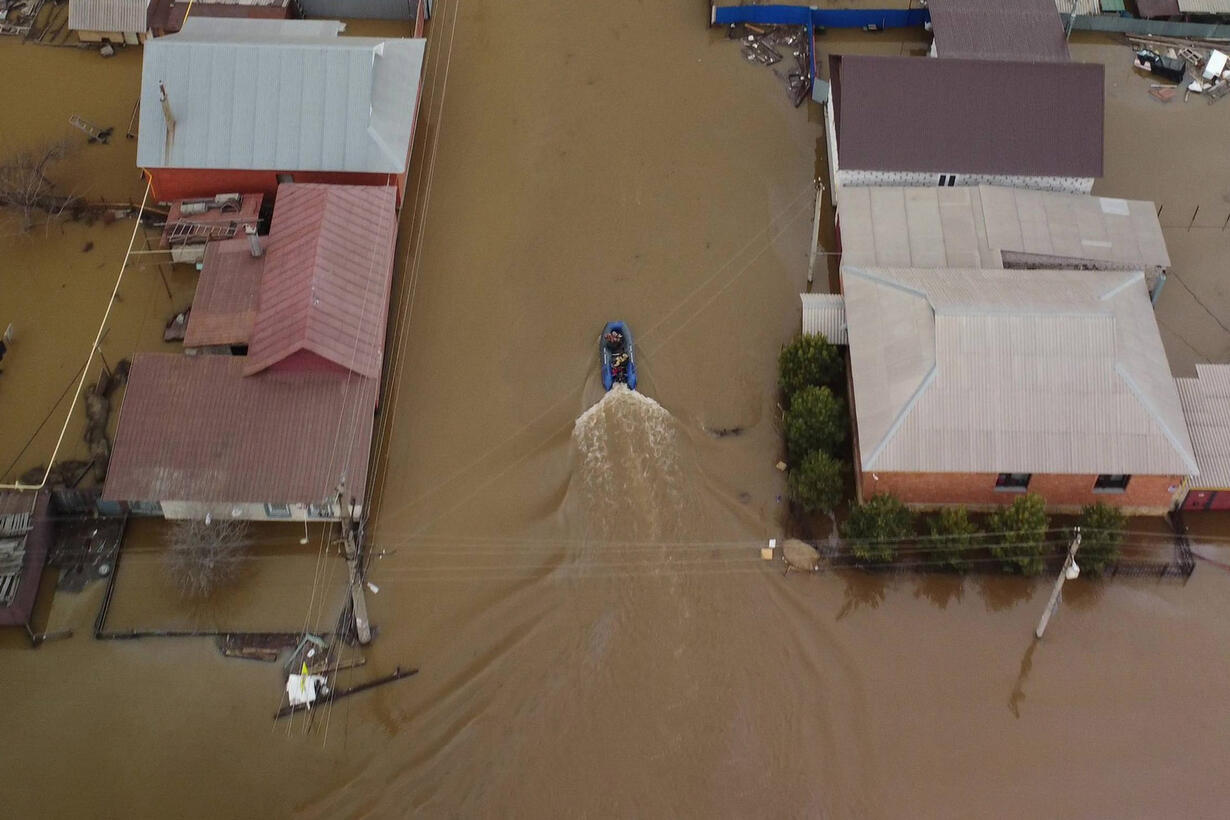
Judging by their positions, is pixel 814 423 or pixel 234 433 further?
pixel 814 423

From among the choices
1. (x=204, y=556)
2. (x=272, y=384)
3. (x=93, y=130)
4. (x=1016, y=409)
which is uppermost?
(x=93, y=130)

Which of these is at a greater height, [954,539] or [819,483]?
[819,483]

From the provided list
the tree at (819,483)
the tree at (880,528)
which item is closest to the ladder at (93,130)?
the tree at (819,483)

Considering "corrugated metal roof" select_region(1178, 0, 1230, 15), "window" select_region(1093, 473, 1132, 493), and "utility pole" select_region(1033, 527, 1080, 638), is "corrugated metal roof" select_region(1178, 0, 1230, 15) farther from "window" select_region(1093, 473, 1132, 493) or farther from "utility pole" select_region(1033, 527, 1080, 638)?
"utility pole" select_region(1033, 527, 1080, 638)

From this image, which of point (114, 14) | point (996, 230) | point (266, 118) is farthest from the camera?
point (114, 14)

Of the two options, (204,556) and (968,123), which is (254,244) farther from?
(968,123)

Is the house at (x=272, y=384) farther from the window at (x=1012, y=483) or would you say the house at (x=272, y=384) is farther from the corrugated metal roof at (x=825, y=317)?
the window at (x=1012, y=483)

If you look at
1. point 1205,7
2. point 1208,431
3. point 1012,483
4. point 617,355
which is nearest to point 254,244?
point 617,355
